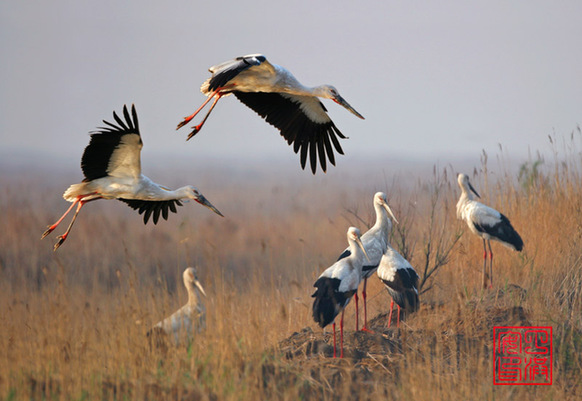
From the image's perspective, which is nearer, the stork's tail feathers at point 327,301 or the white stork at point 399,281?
the stork's tail feathers at point 327,301

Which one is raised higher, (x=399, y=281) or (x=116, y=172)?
(x=116, y=172)

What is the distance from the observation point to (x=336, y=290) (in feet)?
22.0

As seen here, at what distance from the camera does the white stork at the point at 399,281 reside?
7.44m

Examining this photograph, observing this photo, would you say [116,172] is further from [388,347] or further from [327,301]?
[388,347]

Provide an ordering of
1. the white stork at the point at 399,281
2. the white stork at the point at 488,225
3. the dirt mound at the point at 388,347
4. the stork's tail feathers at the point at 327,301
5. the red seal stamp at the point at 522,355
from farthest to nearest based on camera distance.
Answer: the white stork at the point at 488,225, the white stork at the point at 399,281, the stork's tail feathers at the point at 327,301, the red seal stamp at the point at 522,355, the dirt mound at the point at 388,347

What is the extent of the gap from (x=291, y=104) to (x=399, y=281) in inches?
98.1

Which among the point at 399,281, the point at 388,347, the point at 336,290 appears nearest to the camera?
the point at 388,347

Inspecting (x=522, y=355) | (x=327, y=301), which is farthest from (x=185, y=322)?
(x=522, y=355)

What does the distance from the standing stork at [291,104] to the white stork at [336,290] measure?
1680 millimetres

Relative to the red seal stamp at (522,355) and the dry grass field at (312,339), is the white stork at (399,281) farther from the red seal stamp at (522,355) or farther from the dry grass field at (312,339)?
the red seal stamp at (522,355)

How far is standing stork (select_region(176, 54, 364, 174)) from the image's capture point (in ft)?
25.9

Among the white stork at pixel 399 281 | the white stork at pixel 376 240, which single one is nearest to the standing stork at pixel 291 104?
the white stork at pixel 376 240

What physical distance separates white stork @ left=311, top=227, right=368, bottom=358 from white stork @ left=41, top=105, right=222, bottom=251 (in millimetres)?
1097

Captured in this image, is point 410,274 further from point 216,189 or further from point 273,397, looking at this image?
point 216,189
